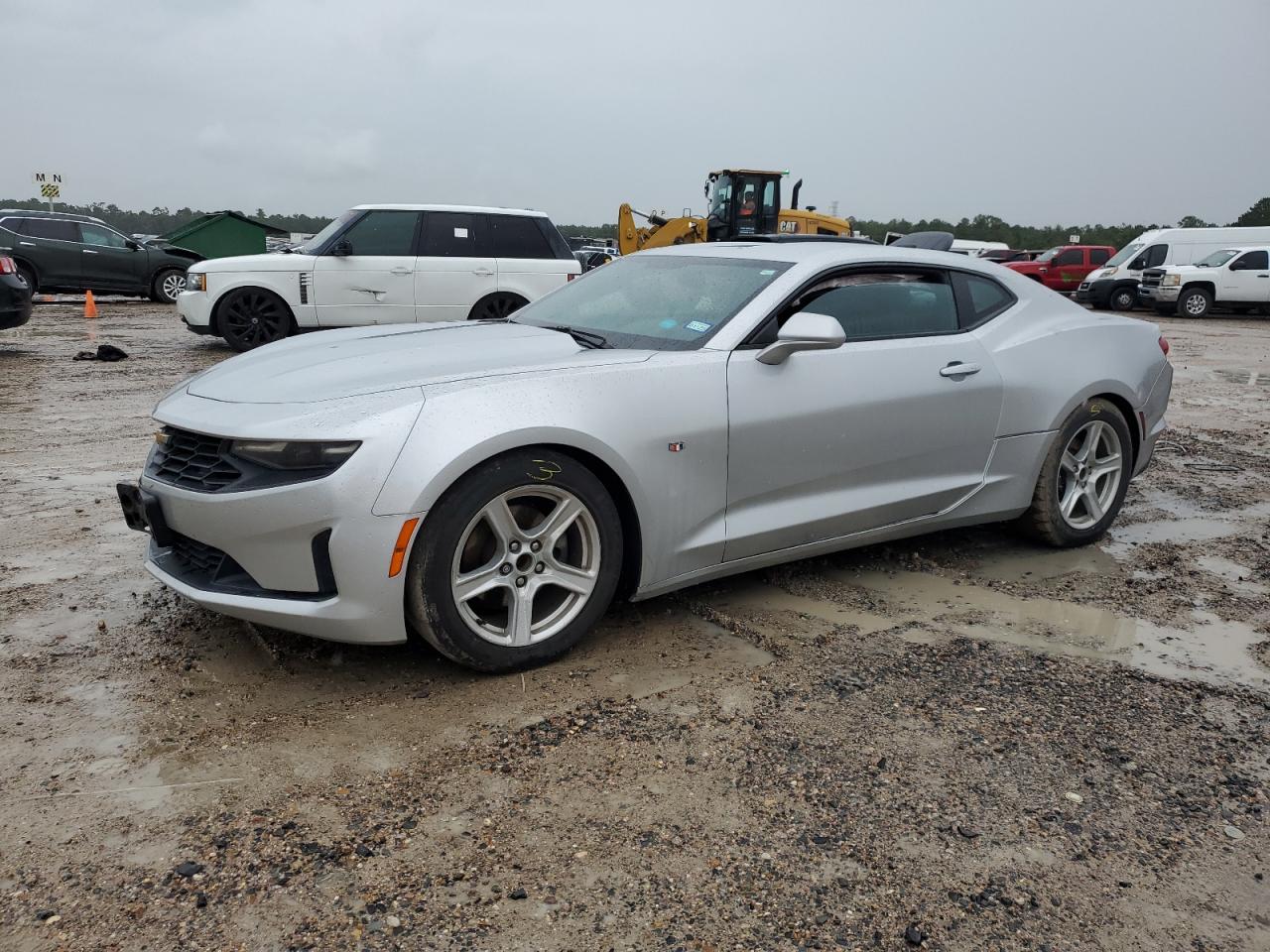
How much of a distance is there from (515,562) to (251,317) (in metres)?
9.30

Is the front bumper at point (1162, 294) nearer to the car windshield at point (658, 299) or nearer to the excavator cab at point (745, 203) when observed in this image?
the excavator cab at point (745, 203)

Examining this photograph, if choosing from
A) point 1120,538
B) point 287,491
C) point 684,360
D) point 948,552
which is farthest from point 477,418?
point 1120,538

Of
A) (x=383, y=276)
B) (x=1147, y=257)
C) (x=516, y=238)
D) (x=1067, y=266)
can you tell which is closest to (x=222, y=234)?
(x=383, y=276)

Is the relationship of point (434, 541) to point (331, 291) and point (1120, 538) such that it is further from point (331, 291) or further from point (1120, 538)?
point (331, 291)

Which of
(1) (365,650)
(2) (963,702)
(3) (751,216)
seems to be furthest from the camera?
(3) (751,216)

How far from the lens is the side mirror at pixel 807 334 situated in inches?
141

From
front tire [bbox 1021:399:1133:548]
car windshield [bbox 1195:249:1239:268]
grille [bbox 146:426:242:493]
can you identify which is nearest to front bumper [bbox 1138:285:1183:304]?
car windshield [bbox 1195:249:1239:268]

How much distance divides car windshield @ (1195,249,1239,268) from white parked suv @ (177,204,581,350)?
1855 cm

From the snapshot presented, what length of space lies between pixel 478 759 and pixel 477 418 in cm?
102

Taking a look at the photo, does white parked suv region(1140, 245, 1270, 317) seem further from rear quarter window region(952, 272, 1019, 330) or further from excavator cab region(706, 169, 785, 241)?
rear quarter window region(952, 272, 1019, 330)

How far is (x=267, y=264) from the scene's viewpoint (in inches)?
438

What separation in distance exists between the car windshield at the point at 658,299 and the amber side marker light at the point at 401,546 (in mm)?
1203

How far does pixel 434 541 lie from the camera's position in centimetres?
306

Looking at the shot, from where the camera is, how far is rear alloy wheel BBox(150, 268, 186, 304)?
790 inches
